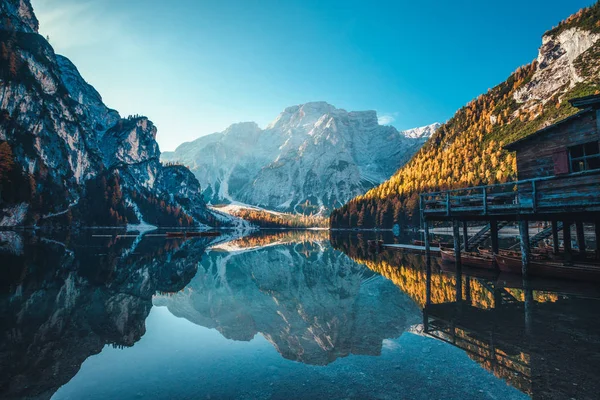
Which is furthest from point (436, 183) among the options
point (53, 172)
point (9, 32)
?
point (9, 32)

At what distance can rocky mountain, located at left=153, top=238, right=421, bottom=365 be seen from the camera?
11.3 metres

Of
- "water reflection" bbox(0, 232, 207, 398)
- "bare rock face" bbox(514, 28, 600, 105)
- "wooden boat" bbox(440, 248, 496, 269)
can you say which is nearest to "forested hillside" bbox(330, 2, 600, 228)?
"bare rock face" bbox(514, 28, 600, 105)

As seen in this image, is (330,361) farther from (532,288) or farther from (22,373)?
(532,288)

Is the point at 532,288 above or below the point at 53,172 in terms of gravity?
below

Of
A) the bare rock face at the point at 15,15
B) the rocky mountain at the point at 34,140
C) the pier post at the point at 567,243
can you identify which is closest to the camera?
the pier post at the point at 567,243

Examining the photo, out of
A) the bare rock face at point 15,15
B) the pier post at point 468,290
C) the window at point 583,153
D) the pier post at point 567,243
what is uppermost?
the bare rock face at point 15,15

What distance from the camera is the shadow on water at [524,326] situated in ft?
25.5

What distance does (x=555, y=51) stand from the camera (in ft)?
526

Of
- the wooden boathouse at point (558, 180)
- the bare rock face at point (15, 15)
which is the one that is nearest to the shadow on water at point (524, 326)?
the wooden boathouse at point (558, 180)

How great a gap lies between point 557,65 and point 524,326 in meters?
203

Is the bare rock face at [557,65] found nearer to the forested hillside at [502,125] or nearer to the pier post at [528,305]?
the forested hillside at [502,125]

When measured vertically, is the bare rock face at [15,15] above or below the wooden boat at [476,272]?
above

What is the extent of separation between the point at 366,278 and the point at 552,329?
1473 centimetres

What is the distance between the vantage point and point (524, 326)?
38.4 feet
